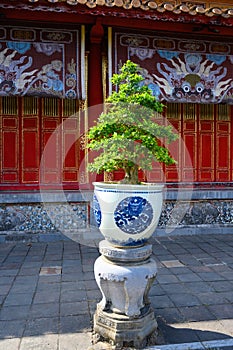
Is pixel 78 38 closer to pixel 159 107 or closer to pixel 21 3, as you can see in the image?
pixel 21 3

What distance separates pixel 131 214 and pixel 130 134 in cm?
65

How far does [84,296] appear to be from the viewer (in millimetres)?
3756

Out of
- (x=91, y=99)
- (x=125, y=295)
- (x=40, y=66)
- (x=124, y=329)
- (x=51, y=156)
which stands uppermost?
(x=40, y=66)

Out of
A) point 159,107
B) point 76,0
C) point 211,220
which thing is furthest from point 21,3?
point 211,220

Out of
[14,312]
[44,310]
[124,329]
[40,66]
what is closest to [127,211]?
[124,329]

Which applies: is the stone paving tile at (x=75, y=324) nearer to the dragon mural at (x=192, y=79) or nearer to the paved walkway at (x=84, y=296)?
the paved walkway at (x=84, y=296)

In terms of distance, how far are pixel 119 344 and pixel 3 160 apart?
14.7 feet

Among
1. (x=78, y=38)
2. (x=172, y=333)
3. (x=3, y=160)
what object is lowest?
(x=172, y=333)

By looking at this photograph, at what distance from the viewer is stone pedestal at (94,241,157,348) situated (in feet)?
8.90

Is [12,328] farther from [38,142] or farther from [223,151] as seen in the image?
[223,151]

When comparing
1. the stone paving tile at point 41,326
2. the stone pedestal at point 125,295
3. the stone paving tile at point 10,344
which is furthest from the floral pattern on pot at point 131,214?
the stone paving tile at point 10,344

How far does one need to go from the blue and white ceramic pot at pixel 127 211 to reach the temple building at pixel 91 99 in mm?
3518

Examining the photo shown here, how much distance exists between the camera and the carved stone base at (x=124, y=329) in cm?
271

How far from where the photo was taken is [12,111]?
6328mm
